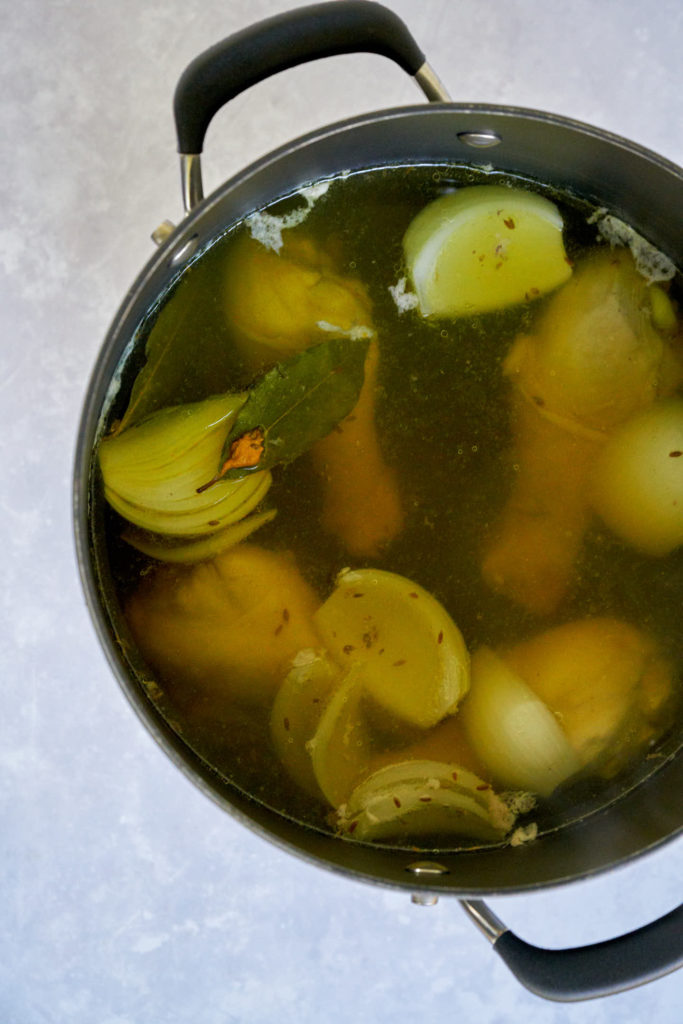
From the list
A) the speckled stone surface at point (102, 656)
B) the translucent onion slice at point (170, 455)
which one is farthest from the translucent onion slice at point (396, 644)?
the speckled stone surface at point (102, 656)

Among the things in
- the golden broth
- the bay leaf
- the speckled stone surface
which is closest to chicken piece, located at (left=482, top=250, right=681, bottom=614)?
the golden broth

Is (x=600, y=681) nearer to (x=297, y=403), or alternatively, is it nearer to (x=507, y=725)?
(x=507, y=725)

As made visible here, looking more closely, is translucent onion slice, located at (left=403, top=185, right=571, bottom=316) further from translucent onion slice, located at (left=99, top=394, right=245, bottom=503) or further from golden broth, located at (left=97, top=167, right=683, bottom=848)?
translucent onion slice, located at (left=99, top=394, right=245, bottom=503)

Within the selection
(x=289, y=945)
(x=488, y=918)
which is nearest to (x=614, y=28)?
(x=488, y=918)

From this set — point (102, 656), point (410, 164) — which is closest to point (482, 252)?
point (410, 164)

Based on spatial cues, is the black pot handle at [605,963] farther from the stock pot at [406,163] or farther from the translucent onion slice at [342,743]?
the translucent onion slice at [342,743]

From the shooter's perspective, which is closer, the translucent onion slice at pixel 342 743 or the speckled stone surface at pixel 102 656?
the translucent onion slice at pixel 342 743
